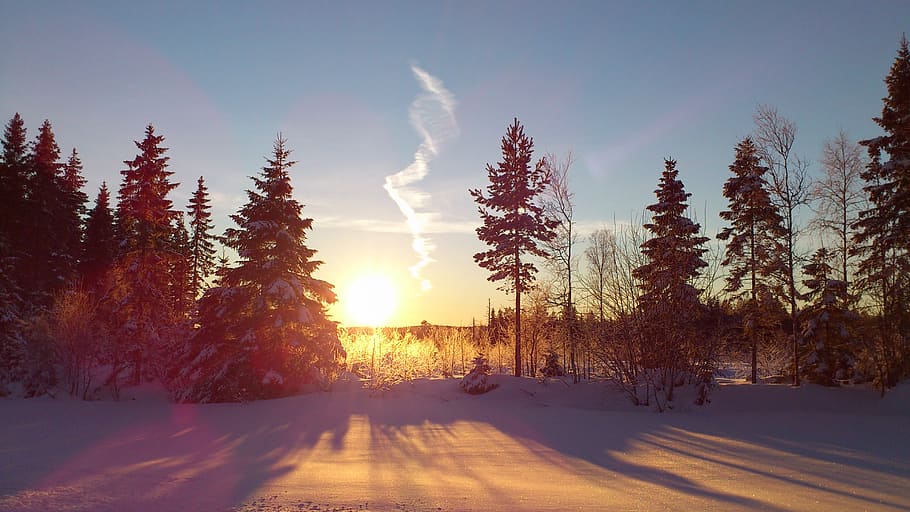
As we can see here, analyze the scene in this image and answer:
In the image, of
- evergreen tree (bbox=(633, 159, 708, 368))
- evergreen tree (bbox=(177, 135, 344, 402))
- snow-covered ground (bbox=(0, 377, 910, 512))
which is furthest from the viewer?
evergreen tree (bbox=(177, 135, 344, 402))

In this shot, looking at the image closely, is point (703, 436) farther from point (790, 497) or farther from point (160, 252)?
point (160, 252)

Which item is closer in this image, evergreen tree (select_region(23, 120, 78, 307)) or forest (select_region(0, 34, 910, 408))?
forest (select_region(0, 34, 910, 408))

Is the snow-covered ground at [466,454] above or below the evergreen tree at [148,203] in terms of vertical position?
below

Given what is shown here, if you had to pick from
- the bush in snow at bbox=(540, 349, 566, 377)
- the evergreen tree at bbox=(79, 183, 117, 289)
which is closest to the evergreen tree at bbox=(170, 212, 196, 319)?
the evergreen tree at bbox=(79, 183, 117, 289)

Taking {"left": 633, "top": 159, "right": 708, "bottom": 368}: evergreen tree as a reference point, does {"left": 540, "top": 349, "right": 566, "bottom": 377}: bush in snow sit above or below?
below

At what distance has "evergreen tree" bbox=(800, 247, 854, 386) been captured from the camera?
73.0ft

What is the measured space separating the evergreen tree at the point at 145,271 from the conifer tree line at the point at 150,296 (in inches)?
2.6

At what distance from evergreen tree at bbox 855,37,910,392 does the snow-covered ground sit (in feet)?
7.01

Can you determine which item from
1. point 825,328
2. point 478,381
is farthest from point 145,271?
point 825,328

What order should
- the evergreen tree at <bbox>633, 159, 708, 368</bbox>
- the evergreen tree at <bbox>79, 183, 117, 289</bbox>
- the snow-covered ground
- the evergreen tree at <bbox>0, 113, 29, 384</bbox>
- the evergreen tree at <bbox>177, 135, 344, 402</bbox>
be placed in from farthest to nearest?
the evergreen tree at <bbox>79, 183, 117, 289</bbox> → the evergreen tree at <bbox>0, 113, 29, 384</bbox> → the evergreen tree at <bbox>177, 135, 344, 402</bbox> → the evergreen tree at <bbox>633, 159, 708, 368</bbox> → the snow-covered ground

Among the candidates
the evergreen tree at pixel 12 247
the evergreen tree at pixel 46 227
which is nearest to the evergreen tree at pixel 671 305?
the evergreen tree at pixel 12 247

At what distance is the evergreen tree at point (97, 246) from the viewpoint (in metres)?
38.1

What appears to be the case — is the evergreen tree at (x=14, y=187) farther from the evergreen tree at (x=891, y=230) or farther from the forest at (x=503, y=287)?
the evergreen tree at (x=891, y=230)

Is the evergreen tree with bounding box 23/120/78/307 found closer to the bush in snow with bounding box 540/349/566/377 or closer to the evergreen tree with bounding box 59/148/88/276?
the evergreen tree with bounding box 59/148/88/276
